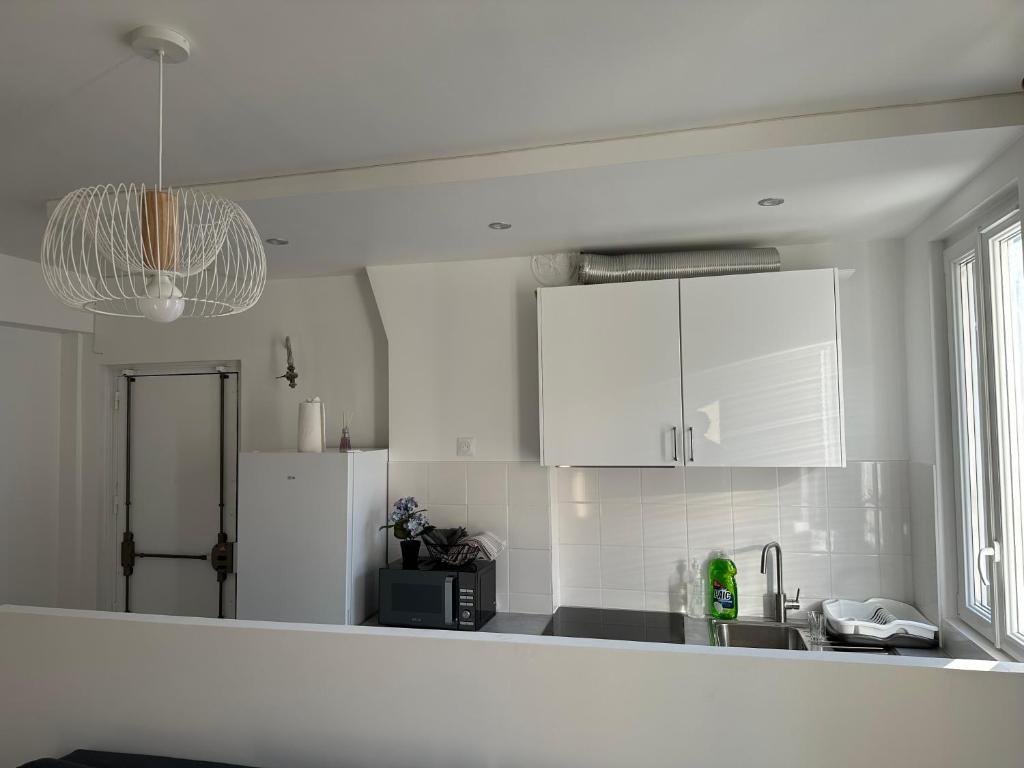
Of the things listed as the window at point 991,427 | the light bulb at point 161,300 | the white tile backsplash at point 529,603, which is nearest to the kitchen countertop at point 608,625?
the white tile backsplash at point 529,603

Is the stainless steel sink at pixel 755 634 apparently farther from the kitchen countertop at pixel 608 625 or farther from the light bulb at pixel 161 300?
the light bulb at pixel 161 300

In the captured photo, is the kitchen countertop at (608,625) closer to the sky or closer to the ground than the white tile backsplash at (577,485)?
closer to the ground

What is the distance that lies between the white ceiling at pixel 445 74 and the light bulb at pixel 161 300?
0.55 m

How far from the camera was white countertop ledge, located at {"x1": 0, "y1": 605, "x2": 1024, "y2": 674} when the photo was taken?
1.46m

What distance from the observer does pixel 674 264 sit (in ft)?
9.75

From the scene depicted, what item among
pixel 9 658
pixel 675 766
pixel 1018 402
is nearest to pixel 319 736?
pixel 675 766

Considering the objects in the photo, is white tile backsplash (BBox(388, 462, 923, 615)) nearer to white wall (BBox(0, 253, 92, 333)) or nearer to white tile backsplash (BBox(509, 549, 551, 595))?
white tile backsplash (BBox(509, 549, 551, 595))

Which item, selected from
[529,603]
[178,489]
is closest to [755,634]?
[529,603]

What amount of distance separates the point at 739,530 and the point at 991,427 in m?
1.12

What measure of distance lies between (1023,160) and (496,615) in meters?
2.53

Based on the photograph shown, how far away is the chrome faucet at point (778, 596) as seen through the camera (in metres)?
2.94

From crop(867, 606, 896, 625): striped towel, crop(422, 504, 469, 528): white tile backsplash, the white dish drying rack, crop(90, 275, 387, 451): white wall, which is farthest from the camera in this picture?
crop(90, 275, 387, 451): white wall

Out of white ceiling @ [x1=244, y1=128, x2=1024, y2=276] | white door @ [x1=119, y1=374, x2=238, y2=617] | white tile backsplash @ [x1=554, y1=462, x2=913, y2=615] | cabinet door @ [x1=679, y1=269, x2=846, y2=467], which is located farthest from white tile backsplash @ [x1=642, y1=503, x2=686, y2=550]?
white door @ [x1=119, y1=374, x2=238, y2=617]

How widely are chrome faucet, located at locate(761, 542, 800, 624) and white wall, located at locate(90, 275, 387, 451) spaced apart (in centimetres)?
183
